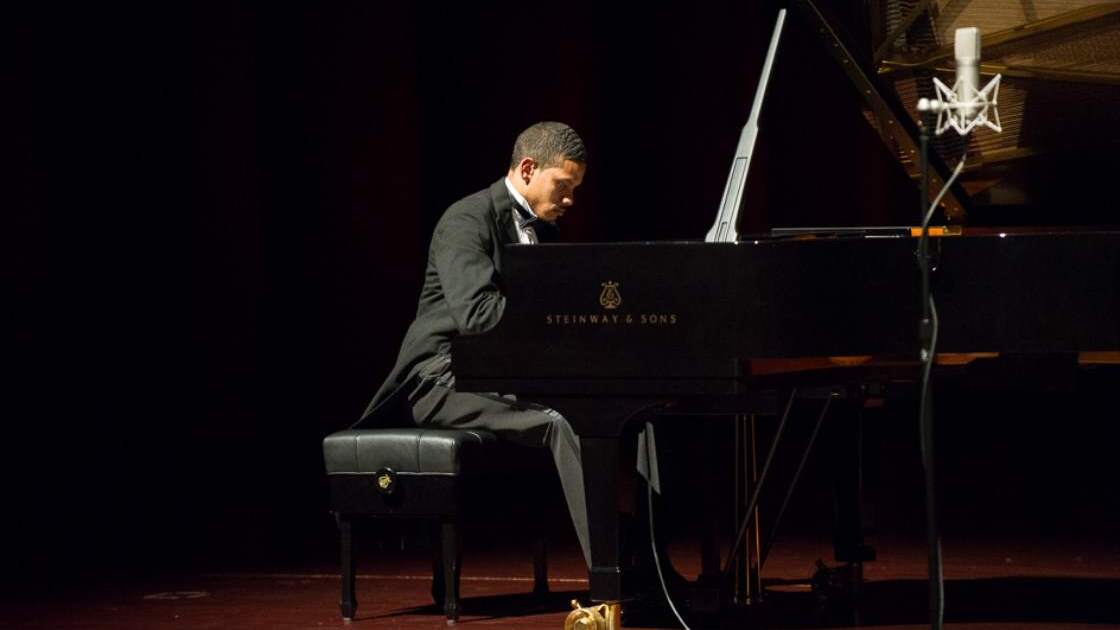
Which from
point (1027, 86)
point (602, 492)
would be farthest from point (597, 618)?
point (1027, 86)

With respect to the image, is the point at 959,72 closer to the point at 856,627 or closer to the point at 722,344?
the point at 722,344

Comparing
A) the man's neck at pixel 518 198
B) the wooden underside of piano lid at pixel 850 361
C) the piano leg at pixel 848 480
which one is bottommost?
the piano leg at pixel 848 480

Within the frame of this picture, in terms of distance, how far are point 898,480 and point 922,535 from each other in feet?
4.50

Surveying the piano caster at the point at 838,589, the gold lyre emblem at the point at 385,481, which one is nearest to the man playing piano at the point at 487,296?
the gold lyre emblem at the point at 385,481

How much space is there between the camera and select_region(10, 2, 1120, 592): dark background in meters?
5.58

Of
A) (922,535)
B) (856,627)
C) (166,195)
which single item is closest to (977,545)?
(922,535)

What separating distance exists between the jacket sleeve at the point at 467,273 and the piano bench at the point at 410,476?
31cm

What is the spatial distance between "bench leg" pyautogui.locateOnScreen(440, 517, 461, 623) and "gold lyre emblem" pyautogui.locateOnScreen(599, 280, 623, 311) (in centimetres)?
81

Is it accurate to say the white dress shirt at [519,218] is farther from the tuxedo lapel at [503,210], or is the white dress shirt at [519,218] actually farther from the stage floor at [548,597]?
the stage floor at [548,597]

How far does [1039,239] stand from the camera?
9.85 feet

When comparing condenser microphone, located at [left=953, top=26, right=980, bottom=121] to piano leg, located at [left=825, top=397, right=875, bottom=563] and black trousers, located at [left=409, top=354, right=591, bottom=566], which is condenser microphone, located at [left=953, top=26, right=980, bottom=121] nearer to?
black trousers, located at [left=409, top=354, right=591, bottom=566]

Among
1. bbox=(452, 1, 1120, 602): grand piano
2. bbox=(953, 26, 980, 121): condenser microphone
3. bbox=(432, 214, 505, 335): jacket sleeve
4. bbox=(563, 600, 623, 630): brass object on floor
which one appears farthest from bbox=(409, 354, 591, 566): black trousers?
bbox=(953, 26, 980, 121): condenser microphone

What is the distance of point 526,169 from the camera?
11.8 ft

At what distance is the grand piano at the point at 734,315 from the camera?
2938mm
